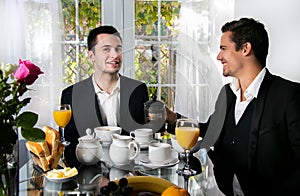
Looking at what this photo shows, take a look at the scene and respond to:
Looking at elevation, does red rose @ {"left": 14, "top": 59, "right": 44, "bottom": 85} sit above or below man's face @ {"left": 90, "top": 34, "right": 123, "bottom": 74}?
above

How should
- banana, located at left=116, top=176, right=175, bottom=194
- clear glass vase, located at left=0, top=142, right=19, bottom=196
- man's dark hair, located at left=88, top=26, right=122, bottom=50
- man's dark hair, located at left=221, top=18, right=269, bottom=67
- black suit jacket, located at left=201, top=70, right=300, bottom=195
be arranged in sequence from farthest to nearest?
man's dark hair, located at left=88, top=26, right=122, bottom=50, man's dark hair, located at left=221, top=18, right=269, bottom=67, black suit jacket, located at left=201, top=70, right=300, bottom=195, banana, located at left=116, top=176, right=175, bottom=194, clear glass vase, located at left=0, top=142, right=19, bottom=196

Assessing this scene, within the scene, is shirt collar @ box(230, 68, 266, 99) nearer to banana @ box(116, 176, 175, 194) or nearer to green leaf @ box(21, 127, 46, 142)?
banana @ box(116, 176, 175, 194)

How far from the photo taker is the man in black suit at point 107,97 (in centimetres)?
245

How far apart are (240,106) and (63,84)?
160 centimetres

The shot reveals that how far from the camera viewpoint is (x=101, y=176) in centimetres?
138

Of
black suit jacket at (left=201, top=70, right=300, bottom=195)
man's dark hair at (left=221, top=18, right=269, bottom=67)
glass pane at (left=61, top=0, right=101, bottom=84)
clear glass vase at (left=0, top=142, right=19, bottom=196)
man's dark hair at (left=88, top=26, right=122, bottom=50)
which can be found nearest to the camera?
clear glass vase at (left=0, top=142, right=19, bottom=196)

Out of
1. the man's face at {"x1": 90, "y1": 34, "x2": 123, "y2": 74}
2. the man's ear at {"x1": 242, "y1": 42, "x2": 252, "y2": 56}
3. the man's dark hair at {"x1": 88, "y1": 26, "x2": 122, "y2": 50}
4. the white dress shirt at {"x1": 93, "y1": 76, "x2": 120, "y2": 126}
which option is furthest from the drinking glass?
the man's dark hair at {"x1": 88, "y1": 26, "x2": 122, "y2": 50}

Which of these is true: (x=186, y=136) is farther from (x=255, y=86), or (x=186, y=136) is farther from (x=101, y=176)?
(x=255, y=86)

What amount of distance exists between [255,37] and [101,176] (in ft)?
3.61

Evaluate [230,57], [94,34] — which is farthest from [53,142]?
[94,34]

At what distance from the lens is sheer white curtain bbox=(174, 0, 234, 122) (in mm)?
3096

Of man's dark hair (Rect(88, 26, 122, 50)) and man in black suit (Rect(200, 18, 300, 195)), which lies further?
man's dark hair (Rect(88, 26, 122, 50))

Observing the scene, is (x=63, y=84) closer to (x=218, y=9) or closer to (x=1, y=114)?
(x=218, y=9)

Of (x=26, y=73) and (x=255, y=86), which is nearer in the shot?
(x=26, y=73)
